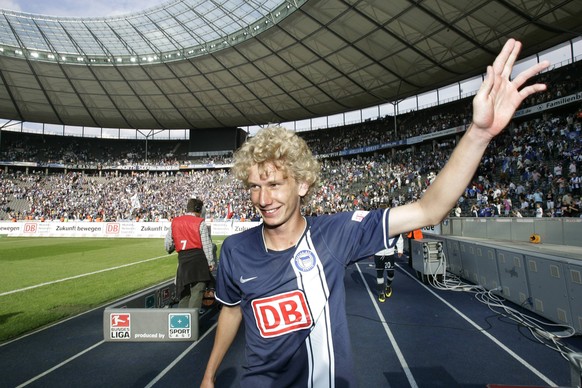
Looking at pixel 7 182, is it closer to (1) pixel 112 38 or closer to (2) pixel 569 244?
(1) pixel 112 38

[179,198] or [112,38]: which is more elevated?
[112,38]

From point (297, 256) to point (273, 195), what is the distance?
38 centimetres

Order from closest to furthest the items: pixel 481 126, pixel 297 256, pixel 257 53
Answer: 1. pixel 481 126
2. pixel 297 256
3. pixel 257 53

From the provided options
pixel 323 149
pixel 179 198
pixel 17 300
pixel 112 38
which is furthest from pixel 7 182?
pixel 17 300

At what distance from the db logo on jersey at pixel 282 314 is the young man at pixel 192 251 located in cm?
469

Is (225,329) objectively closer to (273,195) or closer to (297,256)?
(297,256)

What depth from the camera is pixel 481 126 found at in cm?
146

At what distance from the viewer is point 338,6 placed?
912 inches

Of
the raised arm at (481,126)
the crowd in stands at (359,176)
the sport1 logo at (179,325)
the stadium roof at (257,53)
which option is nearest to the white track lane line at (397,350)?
the sport1 logo at (179,325)

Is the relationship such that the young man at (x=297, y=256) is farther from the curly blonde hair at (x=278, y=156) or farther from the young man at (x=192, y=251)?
the young man at (x=192, y=251)

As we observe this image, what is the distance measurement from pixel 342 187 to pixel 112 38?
2837 centimetres

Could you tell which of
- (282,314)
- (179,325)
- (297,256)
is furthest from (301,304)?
(179,325)

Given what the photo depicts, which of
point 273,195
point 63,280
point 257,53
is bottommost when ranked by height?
point 63,280

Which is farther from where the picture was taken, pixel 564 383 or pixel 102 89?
pixel 102 89
